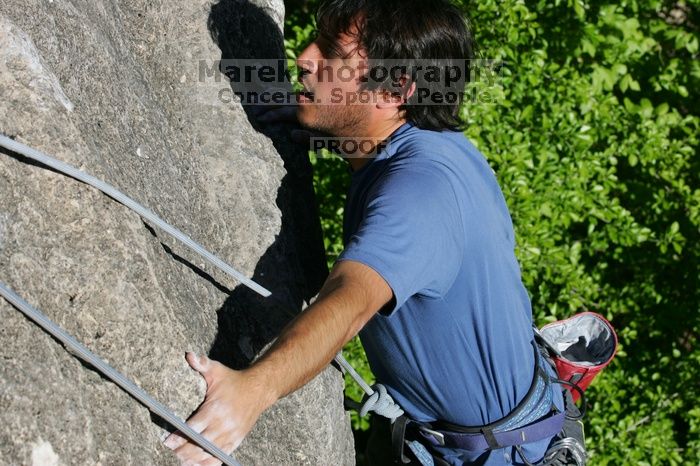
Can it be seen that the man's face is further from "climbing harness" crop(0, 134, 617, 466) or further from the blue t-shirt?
"climbing harness" crop(0, 134, 617, 466)

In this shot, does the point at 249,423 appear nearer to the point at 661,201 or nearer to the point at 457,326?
the point at 457,326

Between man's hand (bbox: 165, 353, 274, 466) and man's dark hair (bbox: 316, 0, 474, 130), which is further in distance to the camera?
man's dark hair (bbox: 316, 0, 474, 130)

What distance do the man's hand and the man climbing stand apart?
319 mm

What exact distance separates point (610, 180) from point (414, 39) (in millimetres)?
2264

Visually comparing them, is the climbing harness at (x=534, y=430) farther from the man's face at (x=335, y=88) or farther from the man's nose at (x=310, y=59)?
the man's nose at (x=310, y=59)

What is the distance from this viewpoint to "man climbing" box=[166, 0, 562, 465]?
6.67 feet

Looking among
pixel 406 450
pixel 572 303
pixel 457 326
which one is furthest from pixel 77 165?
pixel 572 303

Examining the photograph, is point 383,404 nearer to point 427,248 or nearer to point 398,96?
point 427,248

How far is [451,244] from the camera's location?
2.12m

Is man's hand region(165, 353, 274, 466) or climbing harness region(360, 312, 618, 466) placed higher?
man's hand region(165, 353, 274, 466)

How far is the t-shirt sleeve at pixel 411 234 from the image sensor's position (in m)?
1.94

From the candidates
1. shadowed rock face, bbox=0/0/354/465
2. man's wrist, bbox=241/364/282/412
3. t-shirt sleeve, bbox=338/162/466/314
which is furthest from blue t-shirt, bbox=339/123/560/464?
man's wrist, bbox=241/364/282/412

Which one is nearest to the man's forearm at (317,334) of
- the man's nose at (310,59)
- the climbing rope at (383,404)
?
the climbing rope at (383,404)

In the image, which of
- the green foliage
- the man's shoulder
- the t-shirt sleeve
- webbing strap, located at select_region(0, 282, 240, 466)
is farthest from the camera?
the green foliage
